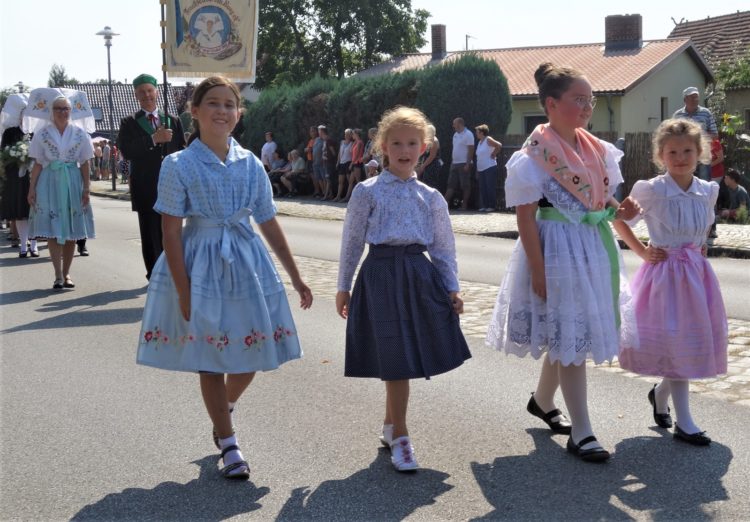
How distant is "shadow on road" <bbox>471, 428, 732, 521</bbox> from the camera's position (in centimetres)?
441

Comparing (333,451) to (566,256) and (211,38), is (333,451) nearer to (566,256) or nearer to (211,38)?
(566,256)

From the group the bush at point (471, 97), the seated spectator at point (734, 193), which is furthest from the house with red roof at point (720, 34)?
the seated spectator at point (734, 193)

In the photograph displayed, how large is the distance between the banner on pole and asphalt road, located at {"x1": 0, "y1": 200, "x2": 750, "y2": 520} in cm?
614

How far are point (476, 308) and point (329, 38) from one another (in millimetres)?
60696

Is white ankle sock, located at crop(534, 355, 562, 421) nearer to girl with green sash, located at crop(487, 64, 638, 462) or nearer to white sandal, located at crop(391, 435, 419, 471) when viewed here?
girl with green sash, located at crop(487, 64, 638, 462)

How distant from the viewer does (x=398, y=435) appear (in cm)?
509

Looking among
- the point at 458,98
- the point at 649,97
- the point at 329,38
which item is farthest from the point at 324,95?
the point at 329,38

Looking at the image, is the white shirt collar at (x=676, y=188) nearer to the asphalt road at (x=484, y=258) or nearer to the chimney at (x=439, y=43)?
the asphalt road at (x=484, y=258)

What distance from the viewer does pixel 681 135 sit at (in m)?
5.65

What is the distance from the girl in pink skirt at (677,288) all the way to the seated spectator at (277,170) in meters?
24.9

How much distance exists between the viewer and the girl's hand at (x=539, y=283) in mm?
5145

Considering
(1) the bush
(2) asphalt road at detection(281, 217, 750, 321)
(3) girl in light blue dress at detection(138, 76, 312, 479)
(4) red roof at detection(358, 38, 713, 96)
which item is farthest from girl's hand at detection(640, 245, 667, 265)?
(4) red roof at detection(358, 38, 713, 96)

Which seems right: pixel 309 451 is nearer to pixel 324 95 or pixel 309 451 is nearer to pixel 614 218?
pixel 614 218

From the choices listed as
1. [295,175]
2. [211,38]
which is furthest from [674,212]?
[295,175]
